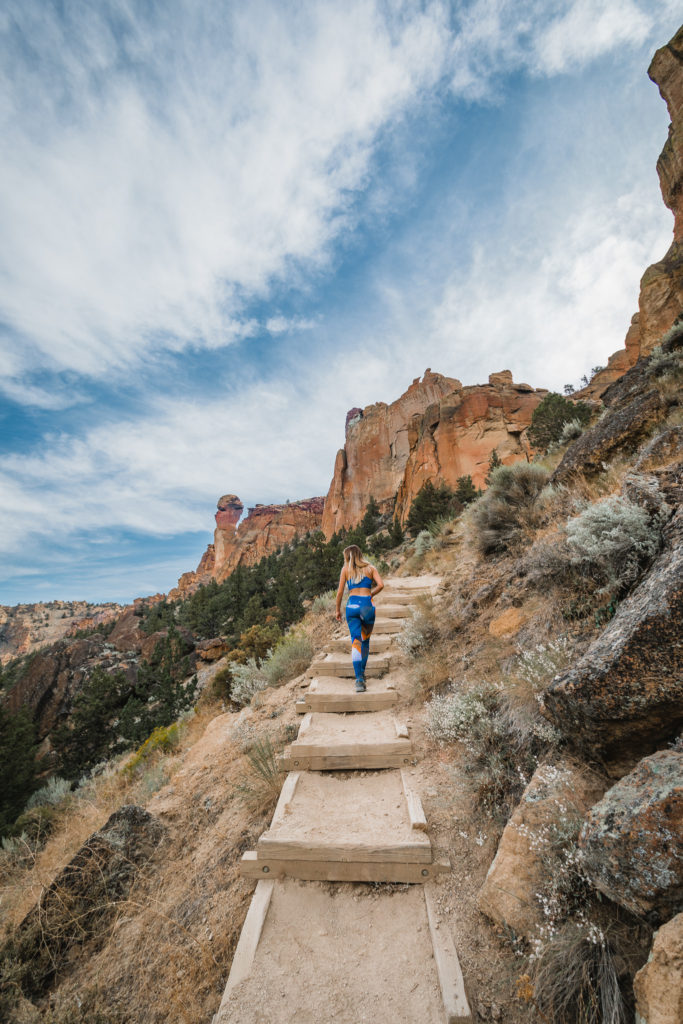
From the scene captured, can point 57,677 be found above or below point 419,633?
below

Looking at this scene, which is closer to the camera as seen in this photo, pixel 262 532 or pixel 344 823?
pixel 344 823

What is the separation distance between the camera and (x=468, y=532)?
721 centimetres

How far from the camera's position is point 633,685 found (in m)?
1.95

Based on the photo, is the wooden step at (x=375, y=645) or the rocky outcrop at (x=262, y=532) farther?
the rocky outcrop at (x=262, y=532)

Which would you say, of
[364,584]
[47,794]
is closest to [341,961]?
[364,584]

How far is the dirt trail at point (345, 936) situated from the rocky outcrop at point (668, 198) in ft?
69.8

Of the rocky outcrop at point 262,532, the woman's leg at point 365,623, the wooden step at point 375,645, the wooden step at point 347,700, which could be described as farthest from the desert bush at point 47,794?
the rocky outcrop at point 262,532

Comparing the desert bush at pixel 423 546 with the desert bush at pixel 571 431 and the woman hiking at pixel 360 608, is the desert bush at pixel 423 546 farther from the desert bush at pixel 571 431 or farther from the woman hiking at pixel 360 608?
the woman hiking at pixel 360 608

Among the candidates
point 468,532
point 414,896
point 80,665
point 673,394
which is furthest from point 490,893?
point 80,665

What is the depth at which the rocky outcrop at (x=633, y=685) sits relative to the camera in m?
1.90

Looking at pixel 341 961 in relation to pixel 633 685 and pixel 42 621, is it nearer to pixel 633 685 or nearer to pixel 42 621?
pixel 633 685

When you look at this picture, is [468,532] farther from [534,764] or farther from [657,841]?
[657,841]

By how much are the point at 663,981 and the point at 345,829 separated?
2.13 meters

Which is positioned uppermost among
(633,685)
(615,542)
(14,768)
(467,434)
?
(467,434)
